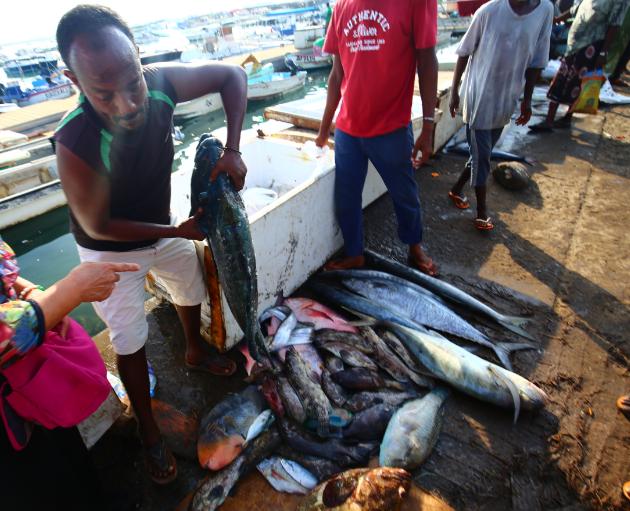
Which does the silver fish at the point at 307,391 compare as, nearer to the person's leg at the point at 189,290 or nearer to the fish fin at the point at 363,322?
the person's leg at the point at 189,290

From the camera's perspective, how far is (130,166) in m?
1.98

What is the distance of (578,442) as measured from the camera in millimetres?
2406

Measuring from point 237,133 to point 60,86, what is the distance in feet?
83.7

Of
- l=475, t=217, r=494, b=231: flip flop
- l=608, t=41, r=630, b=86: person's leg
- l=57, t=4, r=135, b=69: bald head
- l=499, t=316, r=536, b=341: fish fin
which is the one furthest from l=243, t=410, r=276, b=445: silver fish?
l=608, t=41, r=630, b=86: person's leg

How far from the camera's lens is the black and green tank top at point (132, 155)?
1.73 meters

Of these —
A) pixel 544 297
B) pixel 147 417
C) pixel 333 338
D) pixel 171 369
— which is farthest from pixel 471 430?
pixel 171 369

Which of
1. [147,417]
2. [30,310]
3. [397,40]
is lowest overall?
[147,417]

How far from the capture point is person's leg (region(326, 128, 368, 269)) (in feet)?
11.7

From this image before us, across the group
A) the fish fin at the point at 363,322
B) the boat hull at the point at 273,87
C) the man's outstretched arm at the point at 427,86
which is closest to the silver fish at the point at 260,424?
the fish fin at the point at 363,322

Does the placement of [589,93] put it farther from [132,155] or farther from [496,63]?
[132,155]

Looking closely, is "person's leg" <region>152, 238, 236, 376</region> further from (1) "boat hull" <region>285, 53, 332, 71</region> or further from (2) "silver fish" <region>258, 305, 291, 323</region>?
(1) "boat hull" <region>285, 53, 332, 71</region>

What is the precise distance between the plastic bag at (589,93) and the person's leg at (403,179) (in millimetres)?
5956

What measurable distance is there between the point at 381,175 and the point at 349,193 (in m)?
0.35

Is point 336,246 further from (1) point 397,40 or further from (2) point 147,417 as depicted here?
(2) point 147,417
